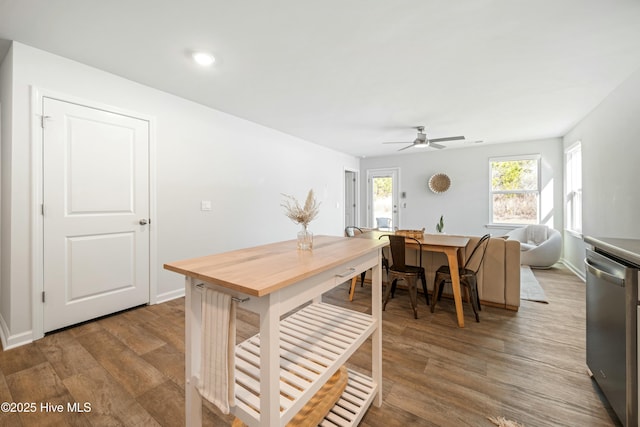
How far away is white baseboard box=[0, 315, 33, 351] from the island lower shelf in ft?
7.10

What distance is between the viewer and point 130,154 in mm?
2688

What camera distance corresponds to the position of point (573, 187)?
14.9ft

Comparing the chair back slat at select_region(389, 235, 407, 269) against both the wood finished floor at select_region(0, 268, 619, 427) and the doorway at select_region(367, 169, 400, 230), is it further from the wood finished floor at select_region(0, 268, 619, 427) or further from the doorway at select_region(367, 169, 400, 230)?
the doorway at select_region(367, 169, 400, 230)

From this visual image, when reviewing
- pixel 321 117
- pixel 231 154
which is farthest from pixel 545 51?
pixel 231 154

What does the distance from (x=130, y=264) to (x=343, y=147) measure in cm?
448

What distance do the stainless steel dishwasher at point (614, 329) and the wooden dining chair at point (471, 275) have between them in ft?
3.30

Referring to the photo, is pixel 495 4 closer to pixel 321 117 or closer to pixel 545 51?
pixel 545 51

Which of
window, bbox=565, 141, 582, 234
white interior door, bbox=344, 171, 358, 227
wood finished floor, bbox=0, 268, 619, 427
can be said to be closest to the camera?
wood finished floor, bbox=0, 268, 619, 427

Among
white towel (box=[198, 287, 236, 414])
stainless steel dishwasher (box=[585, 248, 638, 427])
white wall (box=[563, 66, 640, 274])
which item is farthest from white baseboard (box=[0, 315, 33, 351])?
white wall (box=[563, 66, 640, 274])

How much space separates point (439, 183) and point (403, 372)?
5276 mm

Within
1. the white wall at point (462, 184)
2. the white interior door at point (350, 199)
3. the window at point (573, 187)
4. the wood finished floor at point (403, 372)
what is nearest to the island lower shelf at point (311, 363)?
the wood finished floor at point (403, 372)

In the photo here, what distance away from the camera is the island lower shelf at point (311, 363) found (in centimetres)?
93

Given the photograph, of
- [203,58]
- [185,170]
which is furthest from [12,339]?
[203,58]

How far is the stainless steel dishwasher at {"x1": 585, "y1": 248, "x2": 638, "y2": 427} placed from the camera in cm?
116
